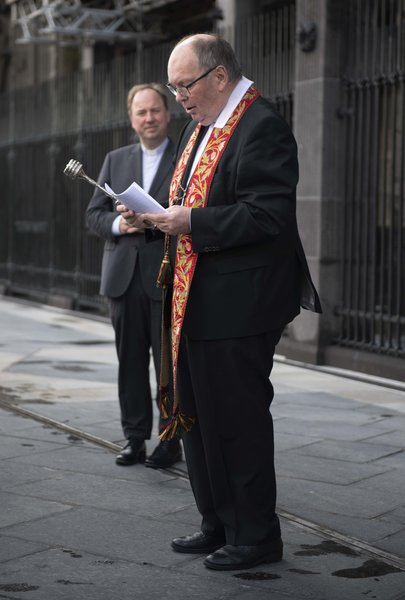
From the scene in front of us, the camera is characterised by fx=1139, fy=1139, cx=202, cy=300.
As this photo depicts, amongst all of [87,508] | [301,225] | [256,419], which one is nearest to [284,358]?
[301,225]

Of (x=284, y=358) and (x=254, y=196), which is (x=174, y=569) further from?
(x=284, y=358)

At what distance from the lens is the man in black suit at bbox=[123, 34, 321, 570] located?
12.6 ft

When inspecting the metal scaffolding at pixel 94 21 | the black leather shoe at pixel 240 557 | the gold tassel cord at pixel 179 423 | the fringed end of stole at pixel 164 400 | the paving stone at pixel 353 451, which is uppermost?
the metal scaffolding at pixel 94 21

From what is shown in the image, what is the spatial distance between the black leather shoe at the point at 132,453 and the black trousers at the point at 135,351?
0.12 feet

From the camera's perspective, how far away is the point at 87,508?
15.6ft

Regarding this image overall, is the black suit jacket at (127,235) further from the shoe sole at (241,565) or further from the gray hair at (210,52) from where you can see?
the shoe sole at (241,565)

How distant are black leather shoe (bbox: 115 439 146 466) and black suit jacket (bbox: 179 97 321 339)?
1.75m

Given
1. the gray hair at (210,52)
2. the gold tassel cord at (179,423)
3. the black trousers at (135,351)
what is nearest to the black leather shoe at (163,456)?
the black trousers at (135,351)

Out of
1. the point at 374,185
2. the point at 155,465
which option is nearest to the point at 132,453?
the point at 155,465

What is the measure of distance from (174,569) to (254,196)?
1330mm

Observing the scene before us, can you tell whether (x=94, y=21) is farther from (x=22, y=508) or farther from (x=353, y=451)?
(x=22, y=508)

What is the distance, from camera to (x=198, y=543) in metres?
4.16

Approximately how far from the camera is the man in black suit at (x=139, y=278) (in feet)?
18.2

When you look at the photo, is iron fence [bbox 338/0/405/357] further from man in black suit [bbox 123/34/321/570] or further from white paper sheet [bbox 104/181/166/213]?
white paper sheet [bbox 104/181/166/213]
